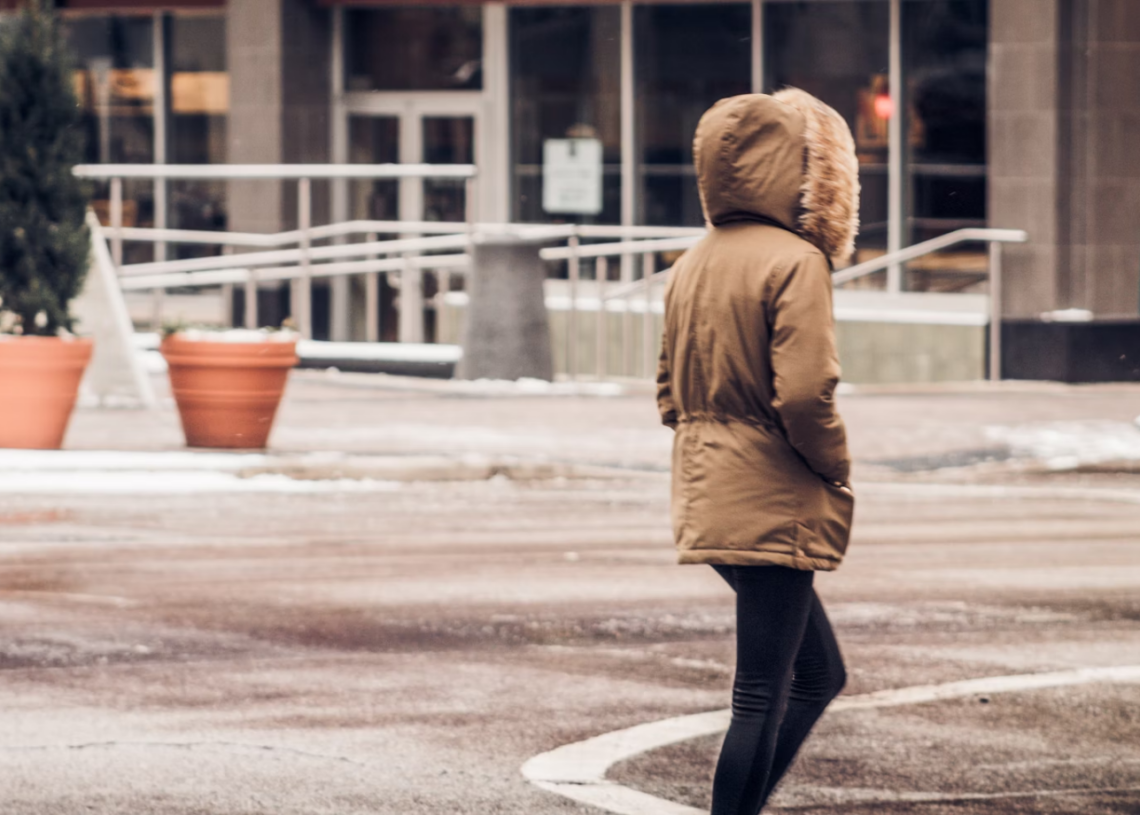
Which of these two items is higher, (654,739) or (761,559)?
(761,559)

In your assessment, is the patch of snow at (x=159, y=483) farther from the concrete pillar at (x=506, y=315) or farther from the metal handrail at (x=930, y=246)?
the metal handrail at (x=930, y=246)

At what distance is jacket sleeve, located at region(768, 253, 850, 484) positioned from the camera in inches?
182

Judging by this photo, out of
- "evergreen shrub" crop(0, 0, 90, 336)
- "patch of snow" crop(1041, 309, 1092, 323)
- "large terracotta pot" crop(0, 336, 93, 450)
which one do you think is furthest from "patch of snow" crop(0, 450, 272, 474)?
"patch of snow" crop(1041, 309, 1092, 323)

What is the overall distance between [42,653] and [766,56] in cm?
1460

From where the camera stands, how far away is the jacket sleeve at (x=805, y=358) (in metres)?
4.63

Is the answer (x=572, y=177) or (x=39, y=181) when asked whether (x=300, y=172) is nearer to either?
(x=572, y=177)

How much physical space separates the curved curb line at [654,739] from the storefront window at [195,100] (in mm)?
17507

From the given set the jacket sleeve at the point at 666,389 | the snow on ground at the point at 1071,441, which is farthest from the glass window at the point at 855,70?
the jacket sleeve at the point at 666,389

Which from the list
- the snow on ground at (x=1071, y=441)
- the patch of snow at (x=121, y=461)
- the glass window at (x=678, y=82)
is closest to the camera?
the patch of snow at (x=121, y=461)

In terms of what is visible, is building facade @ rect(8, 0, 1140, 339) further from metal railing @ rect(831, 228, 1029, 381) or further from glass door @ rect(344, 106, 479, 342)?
metal railing @ rect(831, 228, 1029, 381)

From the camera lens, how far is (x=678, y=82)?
70.9 feet

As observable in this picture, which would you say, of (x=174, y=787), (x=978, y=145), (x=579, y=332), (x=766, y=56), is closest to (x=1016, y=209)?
(x=978, y=145)

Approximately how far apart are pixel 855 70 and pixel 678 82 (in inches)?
73.7

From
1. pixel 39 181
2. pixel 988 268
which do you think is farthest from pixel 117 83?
pixel 39 181
